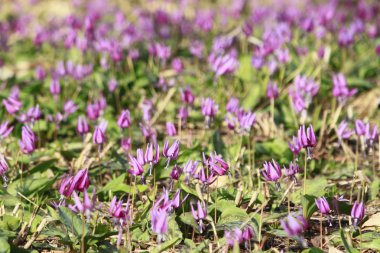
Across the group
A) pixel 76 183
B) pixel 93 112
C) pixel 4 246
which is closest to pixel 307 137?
pixel 76 183

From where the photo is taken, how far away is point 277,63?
494 centimetres

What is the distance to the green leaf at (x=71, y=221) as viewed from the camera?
8.71 feet

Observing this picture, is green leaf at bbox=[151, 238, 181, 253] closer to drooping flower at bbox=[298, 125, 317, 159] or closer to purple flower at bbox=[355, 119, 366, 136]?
drooping flower at bbox=[298, 125, 317, 159]

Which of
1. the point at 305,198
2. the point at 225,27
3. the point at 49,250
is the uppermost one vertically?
the point at 225,27

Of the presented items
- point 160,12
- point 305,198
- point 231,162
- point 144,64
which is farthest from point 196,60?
point 305,198

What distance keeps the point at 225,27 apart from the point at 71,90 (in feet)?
8.34

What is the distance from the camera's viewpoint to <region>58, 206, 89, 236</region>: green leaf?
2.66 metres

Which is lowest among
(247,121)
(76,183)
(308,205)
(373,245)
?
(373,245)

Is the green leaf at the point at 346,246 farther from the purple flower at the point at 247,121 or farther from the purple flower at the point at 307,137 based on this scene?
the purple flower at the point at 247,121

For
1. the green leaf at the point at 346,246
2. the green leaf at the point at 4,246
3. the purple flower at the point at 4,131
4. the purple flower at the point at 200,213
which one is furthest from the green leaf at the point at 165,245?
the purple flower at the point at 4,131

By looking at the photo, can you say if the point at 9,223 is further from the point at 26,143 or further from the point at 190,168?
the point at 190,168

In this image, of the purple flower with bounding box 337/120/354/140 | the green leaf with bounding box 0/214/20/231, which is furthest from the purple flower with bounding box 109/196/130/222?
the purple flower with bounding box 337/120/354/140

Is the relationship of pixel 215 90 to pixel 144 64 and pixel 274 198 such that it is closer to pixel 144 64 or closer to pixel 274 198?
pixel 144 64

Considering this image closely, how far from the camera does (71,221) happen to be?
267cm
